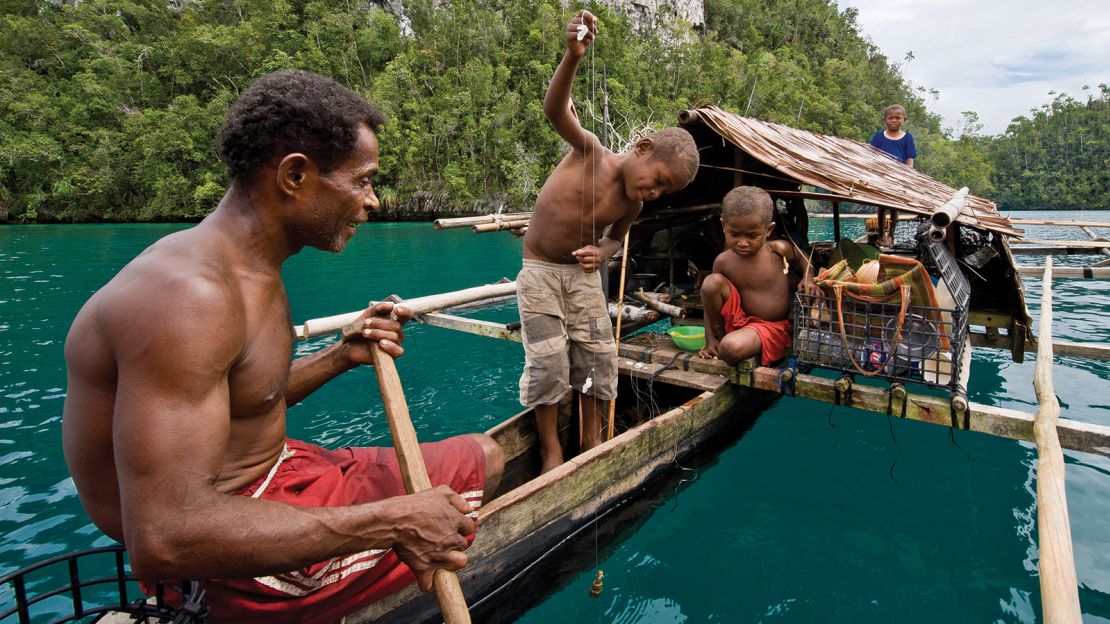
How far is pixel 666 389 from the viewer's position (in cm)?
490

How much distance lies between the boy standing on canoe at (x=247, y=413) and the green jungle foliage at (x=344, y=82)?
1133 inches

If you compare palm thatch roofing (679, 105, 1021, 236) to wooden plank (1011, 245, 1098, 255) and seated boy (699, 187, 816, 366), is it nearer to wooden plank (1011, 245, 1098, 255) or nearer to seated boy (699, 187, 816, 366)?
seated boy (699, 187, 816, 366)

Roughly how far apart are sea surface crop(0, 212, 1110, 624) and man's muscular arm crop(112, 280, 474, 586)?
1.75 metres

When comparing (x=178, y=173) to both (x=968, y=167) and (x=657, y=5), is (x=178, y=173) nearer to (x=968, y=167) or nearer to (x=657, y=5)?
(x=657, y=5)

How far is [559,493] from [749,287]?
2384 mm

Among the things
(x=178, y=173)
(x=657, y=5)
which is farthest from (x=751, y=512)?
(x=657, y=5)

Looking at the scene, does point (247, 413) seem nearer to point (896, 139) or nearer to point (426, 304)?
point (426, 304)

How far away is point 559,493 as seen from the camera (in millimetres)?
2738

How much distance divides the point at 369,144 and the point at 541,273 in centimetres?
183

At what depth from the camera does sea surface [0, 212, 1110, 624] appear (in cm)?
299

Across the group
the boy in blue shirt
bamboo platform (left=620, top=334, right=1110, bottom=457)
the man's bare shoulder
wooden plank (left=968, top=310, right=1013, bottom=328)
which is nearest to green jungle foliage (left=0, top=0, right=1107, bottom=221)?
the boy in blue shirt

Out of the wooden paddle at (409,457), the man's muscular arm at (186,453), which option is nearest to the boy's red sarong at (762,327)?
the wooden paddle at (409,457)

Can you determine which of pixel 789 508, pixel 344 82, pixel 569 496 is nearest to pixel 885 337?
pixel 789 508

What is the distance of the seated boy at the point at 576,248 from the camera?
10.4 feet
